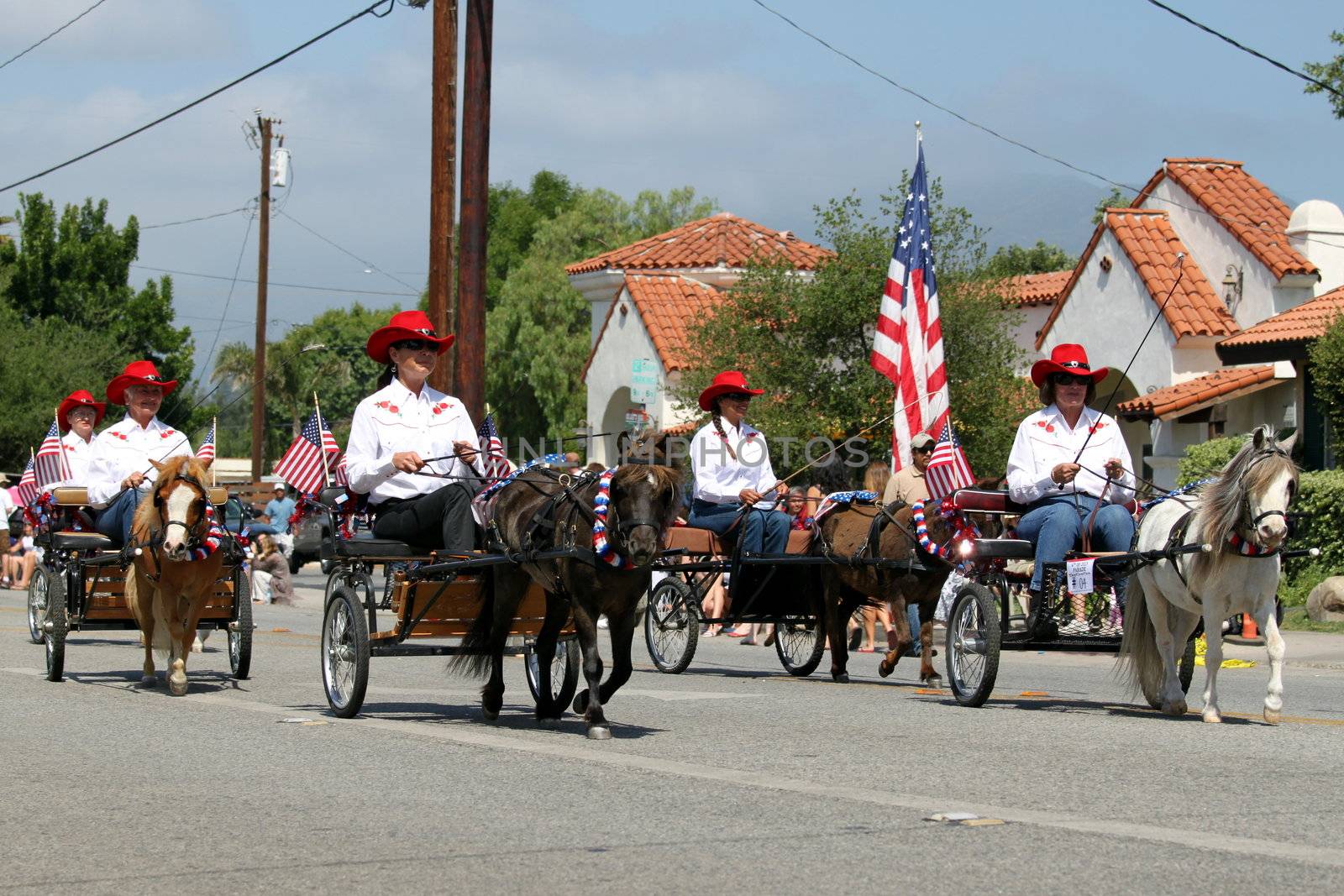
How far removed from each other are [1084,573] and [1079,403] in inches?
63.7

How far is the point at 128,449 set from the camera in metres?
15.4

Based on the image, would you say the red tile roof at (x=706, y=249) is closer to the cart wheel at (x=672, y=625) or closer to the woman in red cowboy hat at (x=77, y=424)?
the woman in red cowboy hat at (x=77, y=424)

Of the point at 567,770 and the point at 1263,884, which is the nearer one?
the point at 1263,884

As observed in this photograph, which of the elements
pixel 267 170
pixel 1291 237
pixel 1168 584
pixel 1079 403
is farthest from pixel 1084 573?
pixel 267 170

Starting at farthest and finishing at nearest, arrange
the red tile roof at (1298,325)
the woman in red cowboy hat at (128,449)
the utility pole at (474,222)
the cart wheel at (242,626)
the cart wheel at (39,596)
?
1. the red tile roof at (1298,325)
2. the utility pole at (474,222)
3. the cart wheel at (39,596)
4. the woman in red cowboy hat at (128,449)
5. the cart wheel at (242,626)

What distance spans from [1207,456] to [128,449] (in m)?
16.9

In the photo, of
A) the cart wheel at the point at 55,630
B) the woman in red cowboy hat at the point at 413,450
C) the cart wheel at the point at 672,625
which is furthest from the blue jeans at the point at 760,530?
the cart wheel at the point at 55,630

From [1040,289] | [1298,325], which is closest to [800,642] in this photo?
[1298,325]

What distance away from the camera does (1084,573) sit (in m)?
11.8

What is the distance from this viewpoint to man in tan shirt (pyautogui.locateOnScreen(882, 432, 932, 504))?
18.2 m

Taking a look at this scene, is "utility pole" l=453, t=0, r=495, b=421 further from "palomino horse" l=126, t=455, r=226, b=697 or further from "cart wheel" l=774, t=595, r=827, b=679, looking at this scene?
"palomino horse" l=126, t=455, r=226, b=697

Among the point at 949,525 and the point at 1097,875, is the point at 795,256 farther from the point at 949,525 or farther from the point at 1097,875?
the point at 1097,875

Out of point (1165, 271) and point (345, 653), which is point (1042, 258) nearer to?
point (1165, 271)

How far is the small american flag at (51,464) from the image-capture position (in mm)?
18078
